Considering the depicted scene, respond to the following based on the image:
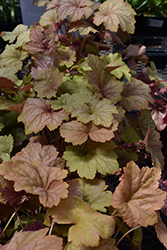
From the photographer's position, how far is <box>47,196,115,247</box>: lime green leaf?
1.54 ft

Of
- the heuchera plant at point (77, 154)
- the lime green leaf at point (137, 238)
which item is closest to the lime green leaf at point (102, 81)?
the heuchera plant at point (77, 154)

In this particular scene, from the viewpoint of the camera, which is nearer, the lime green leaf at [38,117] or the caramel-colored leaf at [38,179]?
the caramel-colored leaf at [38,179]

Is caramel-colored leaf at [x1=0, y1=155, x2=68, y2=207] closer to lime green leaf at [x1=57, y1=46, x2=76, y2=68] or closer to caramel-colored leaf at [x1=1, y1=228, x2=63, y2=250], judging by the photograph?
caramel-colored leaf at [x1=1, y1=228, x2=63, y2=250]

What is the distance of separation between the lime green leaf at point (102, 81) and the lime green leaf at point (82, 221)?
40 cm

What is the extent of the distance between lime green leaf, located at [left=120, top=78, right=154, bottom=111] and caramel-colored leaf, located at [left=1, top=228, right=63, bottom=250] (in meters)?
0.56

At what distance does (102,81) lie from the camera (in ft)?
2.74

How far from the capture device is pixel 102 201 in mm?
609

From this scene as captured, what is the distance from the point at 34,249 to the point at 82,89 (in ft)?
1.94

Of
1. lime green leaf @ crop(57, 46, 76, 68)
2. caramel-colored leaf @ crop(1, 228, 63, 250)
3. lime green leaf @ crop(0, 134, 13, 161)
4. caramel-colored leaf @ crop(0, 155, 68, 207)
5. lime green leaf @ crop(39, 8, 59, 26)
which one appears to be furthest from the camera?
lime green leaf @ crop(39, 8, 59, 26)

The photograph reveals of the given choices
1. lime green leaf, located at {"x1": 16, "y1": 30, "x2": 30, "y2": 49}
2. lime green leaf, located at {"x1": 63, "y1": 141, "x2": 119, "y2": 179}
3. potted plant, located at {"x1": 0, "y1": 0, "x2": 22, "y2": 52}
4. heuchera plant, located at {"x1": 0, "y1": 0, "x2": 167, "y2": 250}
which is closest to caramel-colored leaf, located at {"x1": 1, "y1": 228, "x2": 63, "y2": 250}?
heuchera plant, located at {"x1": 0, "y1": 0, "x2": 167, "y2": 250}

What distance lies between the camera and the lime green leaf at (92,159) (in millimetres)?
656

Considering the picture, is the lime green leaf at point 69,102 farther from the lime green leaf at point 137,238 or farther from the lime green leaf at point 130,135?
the lime green leaf at point 137,238

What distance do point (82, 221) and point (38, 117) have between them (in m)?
0.36

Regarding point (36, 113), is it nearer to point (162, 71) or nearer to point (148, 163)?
point (148, 163)
